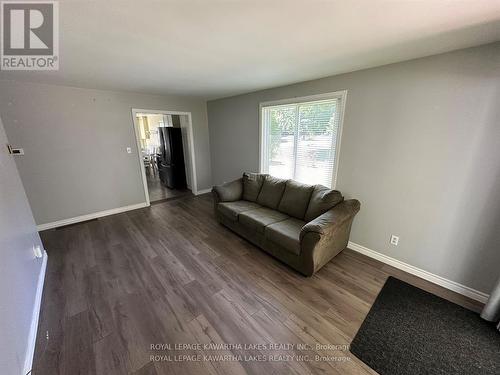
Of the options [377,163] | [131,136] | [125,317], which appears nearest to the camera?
[125,317]

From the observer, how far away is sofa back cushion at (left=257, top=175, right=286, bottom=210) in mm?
3148

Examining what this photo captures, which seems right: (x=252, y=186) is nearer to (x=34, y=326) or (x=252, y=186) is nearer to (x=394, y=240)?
(x=394, y=240)

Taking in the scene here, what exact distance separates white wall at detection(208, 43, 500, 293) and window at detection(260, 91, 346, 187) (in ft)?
0.49

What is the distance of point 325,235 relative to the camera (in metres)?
2.02

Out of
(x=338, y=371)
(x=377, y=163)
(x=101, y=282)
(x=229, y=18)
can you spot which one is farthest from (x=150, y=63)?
(x=338, y=371)

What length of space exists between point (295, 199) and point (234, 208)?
962 millimetres

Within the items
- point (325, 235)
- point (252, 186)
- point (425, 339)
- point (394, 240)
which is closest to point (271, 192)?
point (252, 186)

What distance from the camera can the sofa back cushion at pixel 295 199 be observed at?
9.15ft

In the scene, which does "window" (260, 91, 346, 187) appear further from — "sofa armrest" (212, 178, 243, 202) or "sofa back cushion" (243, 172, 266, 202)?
"sofa armrest" (212, 178, 243, 202)

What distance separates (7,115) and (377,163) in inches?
200

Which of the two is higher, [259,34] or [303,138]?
[259,34]

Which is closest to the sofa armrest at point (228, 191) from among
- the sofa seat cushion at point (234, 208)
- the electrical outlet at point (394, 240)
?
the sofa seat cushion at point (234, 208)

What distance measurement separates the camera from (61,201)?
131 inches

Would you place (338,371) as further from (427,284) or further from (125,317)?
(125,317)
